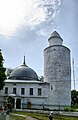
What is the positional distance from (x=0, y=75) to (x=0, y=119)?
18.0 meters

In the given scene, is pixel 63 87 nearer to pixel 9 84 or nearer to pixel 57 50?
pixel 57 50

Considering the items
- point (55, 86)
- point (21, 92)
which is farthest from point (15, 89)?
point (55, 86)

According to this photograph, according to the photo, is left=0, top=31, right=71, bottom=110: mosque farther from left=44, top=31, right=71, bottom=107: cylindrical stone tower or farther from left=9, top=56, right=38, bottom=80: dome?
left=9, top=56, right=38, bottom=80: dome

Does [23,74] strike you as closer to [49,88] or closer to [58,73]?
[49,88]

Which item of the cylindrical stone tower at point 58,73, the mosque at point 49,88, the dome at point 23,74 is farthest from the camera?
the dome at point 23,74

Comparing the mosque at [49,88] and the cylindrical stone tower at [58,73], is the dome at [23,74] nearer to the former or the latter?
the mosque at [49,88]

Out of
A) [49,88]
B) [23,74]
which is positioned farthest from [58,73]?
[23,74]

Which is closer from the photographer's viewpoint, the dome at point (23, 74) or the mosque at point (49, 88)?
the mosque at point (49, 88)

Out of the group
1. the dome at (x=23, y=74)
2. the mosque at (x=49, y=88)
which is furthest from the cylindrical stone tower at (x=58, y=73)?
the dome at (x=23, y=74)

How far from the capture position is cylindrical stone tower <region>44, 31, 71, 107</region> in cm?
4828

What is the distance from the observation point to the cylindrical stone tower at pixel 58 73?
4828 centimetres

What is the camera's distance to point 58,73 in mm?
49031

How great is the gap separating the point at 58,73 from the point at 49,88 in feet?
11.9

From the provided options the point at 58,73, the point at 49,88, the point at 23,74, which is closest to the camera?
the point at 58,73
